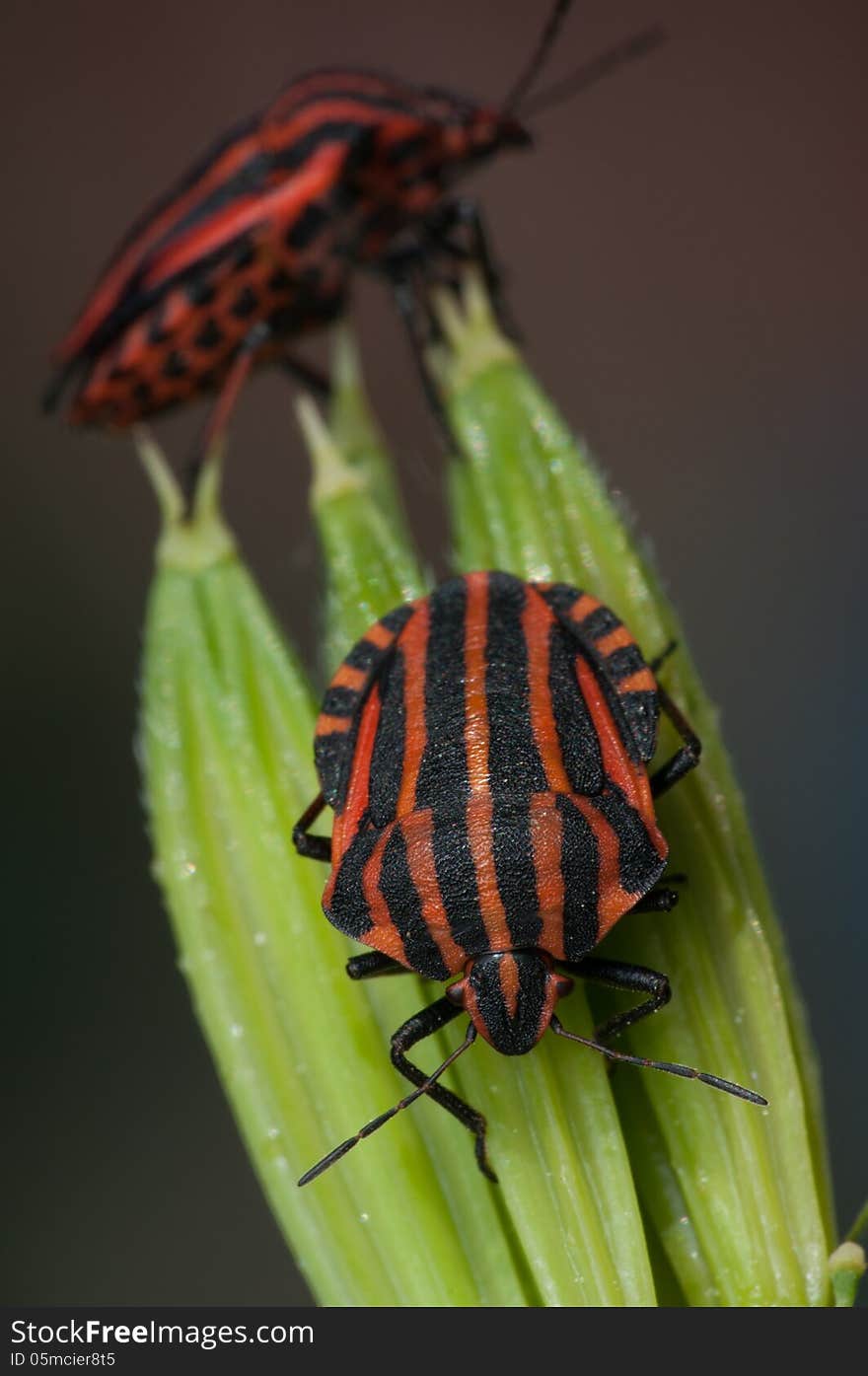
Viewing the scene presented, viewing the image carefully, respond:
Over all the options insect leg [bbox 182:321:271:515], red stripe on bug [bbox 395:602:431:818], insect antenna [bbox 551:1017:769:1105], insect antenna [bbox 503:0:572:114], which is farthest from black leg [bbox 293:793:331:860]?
insect antenna [bbox 503:0:572:114]

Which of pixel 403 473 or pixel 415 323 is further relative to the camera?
pixel 403 473

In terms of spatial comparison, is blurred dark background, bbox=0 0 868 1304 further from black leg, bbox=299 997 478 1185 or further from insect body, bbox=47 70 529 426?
black leg, bbox=299 997 478 1185

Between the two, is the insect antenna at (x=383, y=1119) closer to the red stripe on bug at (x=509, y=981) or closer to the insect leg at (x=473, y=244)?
the red stripe on bug at (x=509, y=981)

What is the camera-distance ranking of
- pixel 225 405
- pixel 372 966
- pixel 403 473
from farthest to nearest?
pixel 403 473
pixel 225 405
pixel 372 966

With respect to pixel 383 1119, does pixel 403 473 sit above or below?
above

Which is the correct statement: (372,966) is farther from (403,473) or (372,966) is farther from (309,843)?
(403,473)

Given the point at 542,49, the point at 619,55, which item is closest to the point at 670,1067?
the point at 542,49

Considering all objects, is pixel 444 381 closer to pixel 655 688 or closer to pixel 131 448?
pixel 655 688

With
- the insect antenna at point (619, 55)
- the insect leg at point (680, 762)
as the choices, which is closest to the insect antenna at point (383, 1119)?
the insect leg at point (680, 762)
